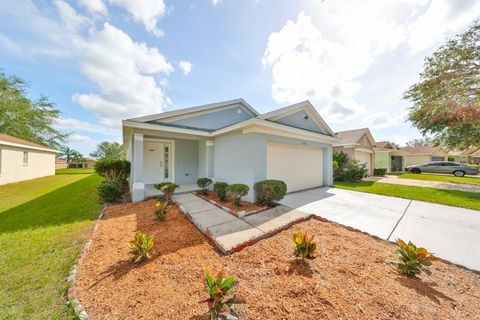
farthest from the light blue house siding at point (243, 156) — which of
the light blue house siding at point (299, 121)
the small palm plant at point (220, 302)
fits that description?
the small palm plant at point (220, 302)

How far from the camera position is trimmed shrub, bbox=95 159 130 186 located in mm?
8844

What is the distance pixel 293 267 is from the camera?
2947 millimetres

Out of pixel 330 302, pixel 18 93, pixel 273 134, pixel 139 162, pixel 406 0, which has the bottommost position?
pixel 330 302

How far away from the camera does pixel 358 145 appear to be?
47.6ft

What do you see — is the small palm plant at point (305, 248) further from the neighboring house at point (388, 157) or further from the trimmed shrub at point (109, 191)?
the neighboring house at point (388, 157)

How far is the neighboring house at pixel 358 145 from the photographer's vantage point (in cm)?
1460

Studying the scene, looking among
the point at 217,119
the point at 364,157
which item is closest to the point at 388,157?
the point at 364,157

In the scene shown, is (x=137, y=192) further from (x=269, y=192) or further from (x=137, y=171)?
(x=269, y=192)

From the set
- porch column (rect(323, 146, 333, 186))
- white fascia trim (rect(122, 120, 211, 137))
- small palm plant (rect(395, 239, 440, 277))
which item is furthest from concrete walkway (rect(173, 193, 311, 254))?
porch column (rect(323, 146, 333, 186))

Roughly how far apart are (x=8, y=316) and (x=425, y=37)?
1333 cm

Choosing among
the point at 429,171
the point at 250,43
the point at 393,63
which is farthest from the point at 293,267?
the point at 429,171

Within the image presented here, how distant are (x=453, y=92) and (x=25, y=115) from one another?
40584 millimetres

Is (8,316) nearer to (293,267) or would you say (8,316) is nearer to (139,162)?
(293,267)

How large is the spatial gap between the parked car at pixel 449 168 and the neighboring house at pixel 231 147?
59.0 ft
